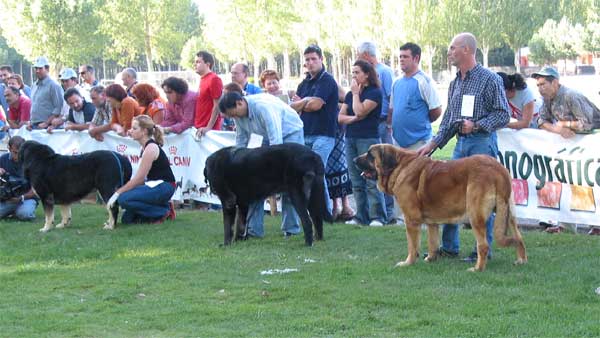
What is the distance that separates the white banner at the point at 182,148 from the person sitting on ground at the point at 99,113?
193 mm

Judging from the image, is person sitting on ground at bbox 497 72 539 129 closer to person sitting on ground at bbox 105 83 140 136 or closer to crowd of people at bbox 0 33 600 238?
crowd of people at bbox 0 33 600 238

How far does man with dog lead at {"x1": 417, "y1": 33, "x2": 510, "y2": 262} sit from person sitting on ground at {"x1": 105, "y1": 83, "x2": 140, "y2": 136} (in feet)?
21.1

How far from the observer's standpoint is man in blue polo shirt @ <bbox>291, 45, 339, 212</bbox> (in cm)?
1064

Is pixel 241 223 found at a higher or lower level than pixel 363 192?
lower

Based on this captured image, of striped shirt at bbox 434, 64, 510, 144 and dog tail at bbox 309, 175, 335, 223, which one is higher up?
Answer: striped shirt at bbox 434, 64, 510, 144

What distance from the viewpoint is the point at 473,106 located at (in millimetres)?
8141

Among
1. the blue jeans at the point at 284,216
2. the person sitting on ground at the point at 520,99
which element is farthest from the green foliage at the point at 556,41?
the blue jeans at the point at 284,216

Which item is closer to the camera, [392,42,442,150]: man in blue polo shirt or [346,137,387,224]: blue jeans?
[392,42,442,150]: man in blue polo shirt

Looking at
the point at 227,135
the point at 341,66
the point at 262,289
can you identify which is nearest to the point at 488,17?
the point at 341,66

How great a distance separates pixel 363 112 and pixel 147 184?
10.3 feet

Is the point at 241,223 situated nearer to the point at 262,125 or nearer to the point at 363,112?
the point at 262,125

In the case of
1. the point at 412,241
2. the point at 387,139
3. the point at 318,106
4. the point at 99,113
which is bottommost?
the point at 412,241

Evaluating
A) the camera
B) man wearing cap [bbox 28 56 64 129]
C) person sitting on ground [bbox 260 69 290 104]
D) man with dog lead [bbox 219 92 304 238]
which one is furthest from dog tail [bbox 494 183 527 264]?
man wearing cap [bbox 28 56 64 129]

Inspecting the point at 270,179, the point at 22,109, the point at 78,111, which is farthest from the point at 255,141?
the point at 22,109
